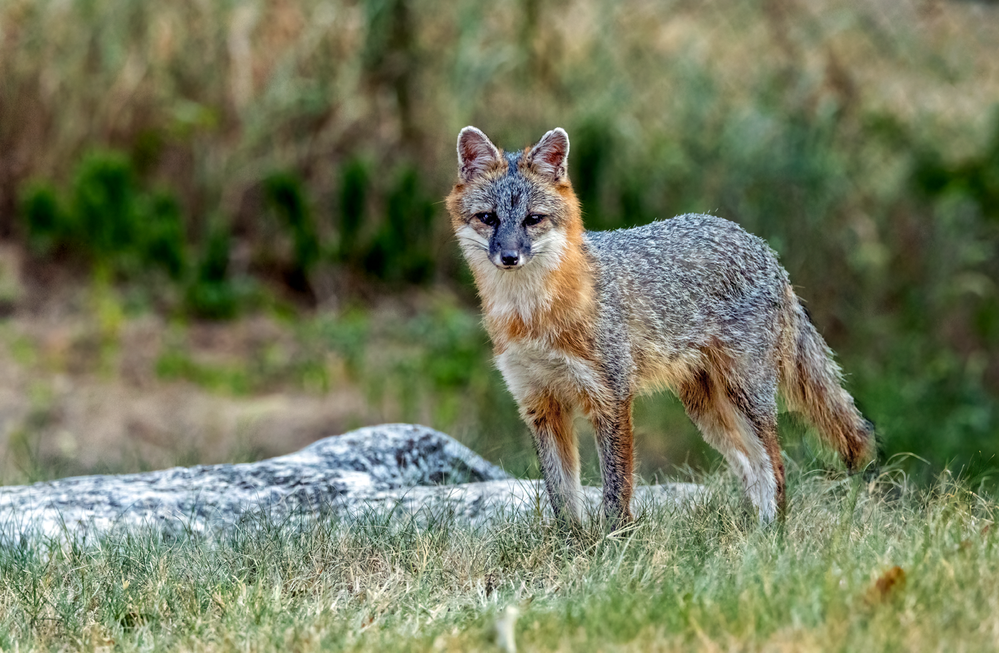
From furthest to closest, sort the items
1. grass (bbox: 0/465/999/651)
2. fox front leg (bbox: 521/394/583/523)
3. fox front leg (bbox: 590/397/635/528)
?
fox front leg (bbox: 521/394/583/523) → fox front leg (bbox: 590/397/635/528) → grass (bbox: 0/465/999/651)

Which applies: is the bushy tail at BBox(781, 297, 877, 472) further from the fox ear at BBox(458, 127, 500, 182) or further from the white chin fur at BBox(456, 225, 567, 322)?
the fox ear at BBox(458, 127, 500, 182)

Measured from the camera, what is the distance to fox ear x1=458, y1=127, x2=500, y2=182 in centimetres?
445

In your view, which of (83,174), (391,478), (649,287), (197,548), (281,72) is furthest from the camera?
(281,72)

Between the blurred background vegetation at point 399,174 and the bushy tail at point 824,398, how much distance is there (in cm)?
324

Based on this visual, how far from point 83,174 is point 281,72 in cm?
174

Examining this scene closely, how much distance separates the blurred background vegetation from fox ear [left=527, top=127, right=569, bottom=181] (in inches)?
147

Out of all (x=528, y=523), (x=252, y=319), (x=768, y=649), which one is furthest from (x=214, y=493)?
(x=252, y=319)

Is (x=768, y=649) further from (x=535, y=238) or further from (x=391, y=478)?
(x=391, y=478)

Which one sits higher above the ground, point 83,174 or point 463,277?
point 83,174

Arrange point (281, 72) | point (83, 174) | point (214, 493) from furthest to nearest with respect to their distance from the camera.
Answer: point (281, 72)
point (83, 174)
point (214, 493)

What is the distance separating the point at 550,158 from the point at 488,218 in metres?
0.35

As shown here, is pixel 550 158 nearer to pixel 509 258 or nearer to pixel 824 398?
pixel 509 258

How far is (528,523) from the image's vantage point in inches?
174

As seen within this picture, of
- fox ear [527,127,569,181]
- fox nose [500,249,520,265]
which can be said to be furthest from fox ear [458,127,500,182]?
fox nose [500,249,520,265]
